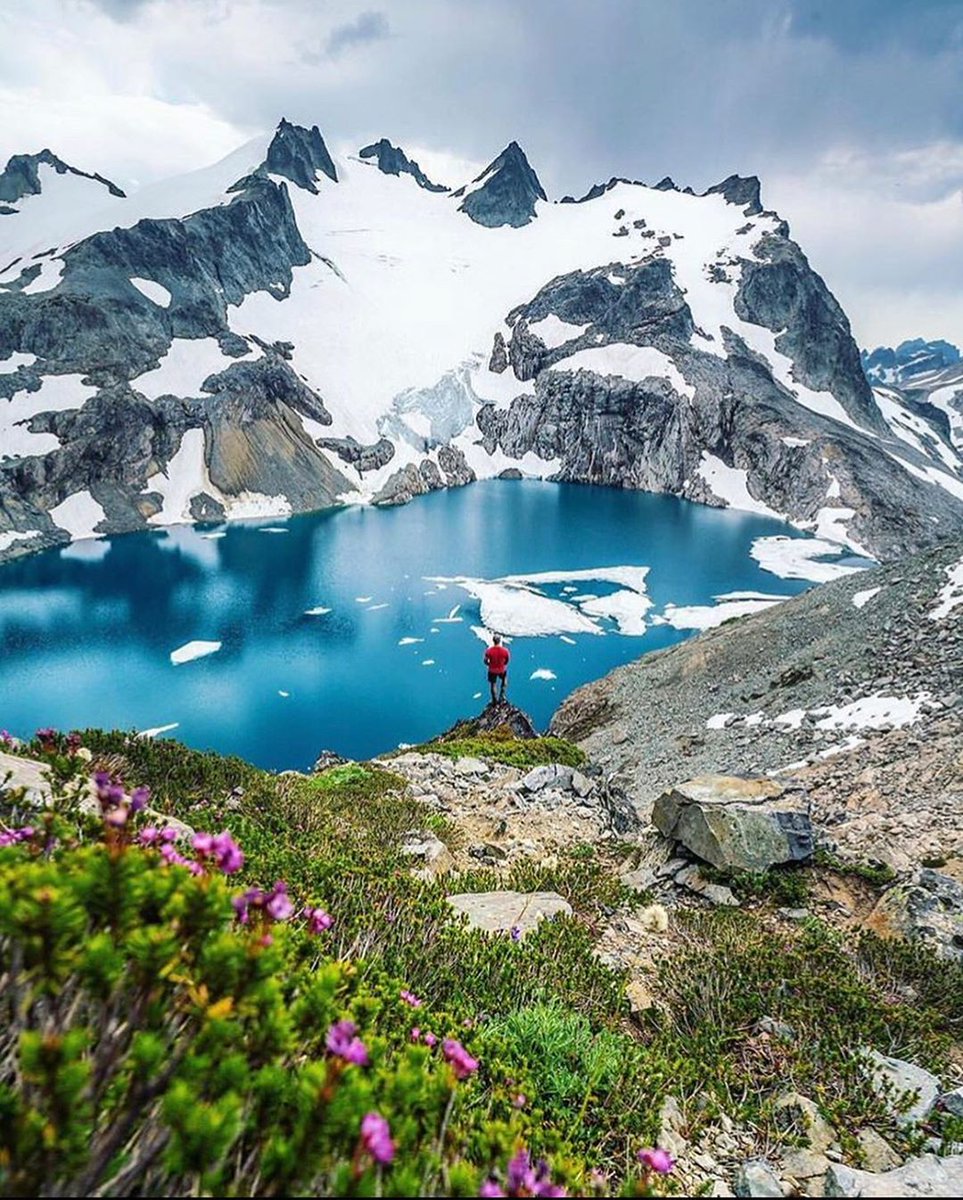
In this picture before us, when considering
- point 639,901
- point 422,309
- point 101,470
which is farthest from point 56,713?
point 422,309

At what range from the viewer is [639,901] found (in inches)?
271

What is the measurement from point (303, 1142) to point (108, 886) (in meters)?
0.68

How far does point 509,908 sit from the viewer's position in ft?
19.6

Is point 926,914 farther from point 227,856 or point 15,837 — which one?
point 15,837

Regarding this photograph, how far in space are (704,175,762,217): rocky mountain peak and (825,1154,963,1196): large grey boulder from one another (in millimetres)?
212321

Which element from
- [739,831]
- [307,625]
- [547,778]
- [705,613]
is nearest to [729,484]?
[705,613]

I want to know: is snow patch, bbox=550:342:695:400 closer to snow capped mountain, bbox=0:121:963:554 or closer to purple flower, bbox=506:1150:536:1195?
snow capped mountain, bbox=0:121:963:554

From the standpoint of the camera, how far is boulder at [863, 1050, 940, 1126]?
3.58 meters

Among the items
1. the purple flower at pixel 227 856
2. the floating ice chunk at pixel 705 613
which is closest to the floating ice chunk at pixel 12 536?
the floating ice chunk at pixel 705 613

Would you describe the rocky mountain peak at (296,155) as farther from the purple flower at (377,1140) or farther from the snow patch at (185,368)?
the purple flower at (377,1140)

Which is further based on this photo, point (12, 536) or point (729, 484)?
point (729, 484)

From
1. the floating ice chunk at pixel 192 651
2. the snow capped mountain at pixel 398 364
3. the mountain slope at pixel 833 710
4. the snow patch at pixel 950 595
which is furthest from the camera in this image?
the snow capped mountain at pixel 398 364

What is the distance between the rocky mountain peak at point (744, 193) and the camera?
180250 mm

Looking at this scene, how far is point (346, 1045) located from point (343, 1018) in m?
0.53
